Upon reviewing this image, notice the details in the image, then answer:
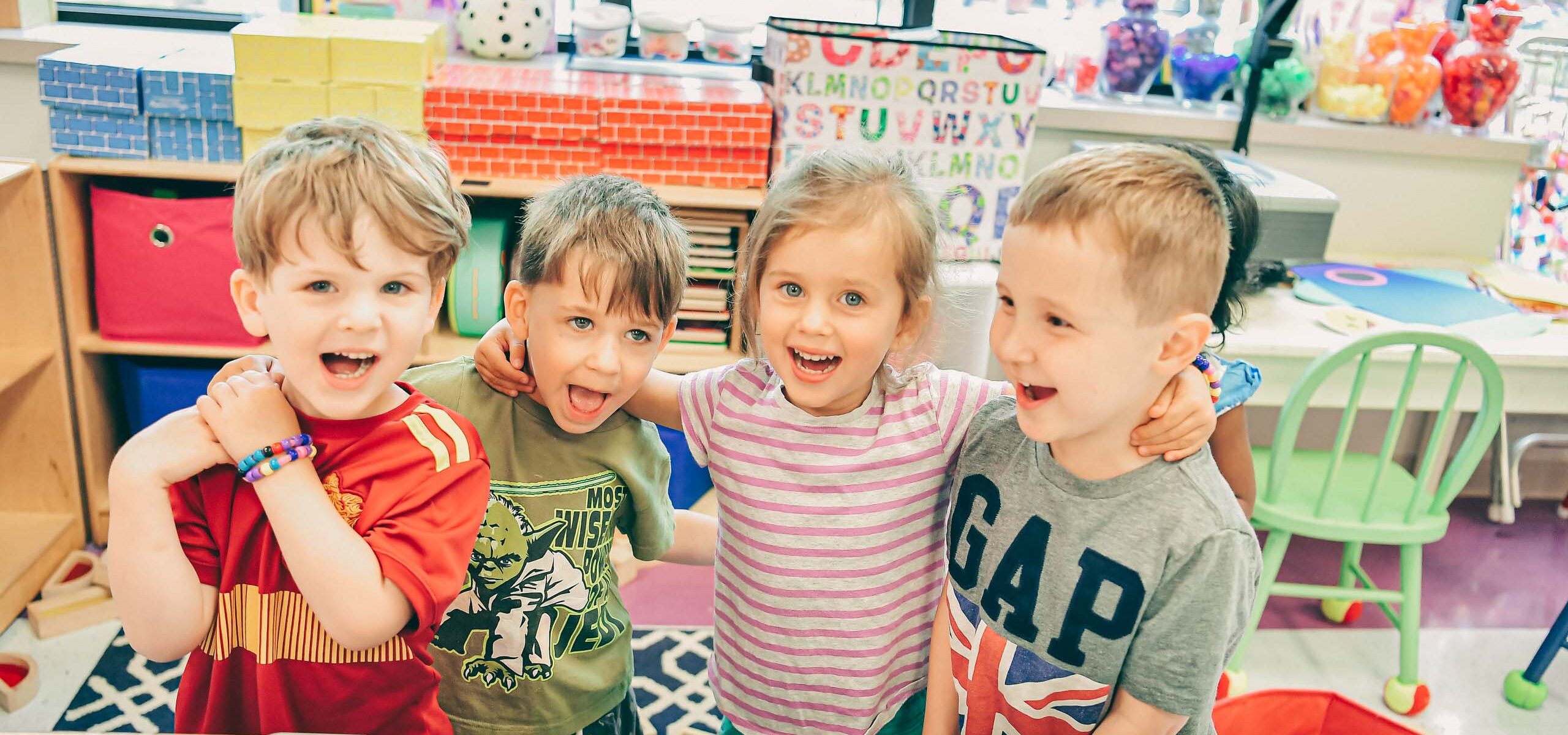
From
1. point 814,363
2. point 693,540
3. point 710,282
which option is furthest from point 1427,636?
point 814,363

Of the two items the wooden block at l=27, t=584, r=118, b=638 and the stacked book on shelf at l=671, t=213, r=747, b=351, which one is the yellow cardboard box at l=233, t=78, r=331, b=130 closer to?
the stacked book on shelf at l=671, t=213, r=747, b=351

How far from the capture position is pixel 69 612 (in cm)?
215

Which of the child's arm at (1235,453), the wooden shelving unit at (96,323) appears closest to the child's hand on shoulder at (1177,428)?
the child's arm at (1235,453)

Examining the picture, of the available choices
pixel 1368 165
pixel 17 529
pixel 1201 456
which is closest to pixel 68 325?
pixel 17 529

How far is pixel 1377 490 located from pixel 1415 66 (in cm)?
120

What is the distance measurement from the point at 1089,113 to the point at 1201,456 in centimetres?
188

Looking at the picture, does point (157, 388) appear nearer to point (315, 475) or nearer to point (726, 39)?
point (726, 39)

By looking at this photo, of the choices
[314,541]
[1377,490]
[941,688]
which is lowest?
[1377,490]

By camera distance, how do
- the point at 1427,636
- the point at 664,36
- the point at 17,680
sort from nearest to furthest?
1. the point at 17,680
2. the point at 1427,636
3. the point at 664,36

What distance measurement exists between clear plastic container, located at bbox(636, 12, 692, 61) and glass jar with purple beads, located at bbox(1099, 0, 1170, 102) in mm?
1049

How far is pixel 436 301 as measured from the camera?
0.99 metres

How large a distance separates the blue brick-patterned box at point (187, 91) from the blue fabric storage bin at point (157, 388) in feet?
1.80

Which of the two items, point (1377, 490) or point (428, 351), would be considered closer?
point (1377, 490)

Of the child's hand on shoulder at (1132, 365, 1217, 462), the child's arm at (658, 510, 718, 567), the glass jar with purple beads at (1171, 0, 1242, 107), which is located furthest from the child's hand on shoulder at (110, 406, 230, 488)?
the glass jar with purple beads at (1171, 0, 1242, 107)
